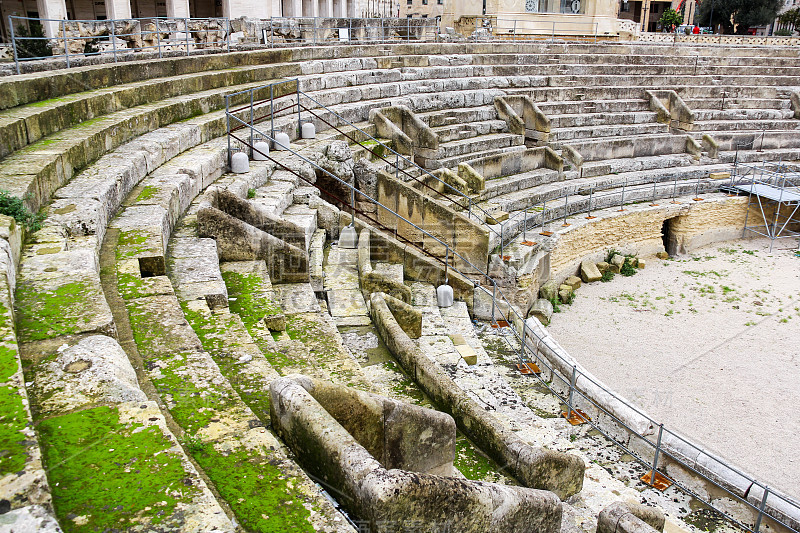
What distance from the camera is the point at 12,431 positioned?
2.83m

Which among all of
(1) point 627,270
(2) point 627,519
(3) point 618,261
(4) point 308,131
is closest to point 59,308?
(2) point 627,519

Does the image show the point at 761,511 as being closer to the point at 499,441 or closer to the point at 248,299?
the point at 499,441

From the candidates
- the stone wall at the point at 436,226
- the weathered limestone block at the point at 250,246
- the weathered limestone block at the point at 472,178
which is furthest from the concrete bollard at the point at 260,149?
the weathered limestone block at the point at 472,178

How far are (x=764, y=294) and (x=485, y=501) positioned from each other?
11.9 m

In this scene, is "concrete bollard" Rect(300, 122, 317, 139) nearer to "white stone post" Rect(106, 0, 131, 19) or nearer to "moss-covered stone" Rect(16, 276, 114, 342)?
"moss-covered stone" Rect(16, 276, 114, 342)

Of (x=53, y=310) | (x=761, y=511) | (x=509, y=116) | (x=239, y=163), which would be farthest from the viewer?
(x=509, y=116)

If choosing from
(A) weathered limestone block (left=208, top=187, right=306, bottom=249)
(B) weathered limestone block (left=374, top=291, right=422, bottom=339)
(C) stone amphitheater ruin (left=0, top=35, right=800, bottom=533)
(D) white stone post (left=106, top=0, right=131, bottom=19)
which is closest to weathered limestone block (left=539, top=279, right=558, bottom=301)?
(C) stone amphitheater ruin (left=0, top=35, right=800, bottom=533)

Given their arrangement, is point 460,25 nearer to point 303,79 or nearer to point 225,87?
point 303,79

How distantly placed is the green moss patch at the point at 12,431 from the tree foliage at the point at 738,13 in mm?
46094

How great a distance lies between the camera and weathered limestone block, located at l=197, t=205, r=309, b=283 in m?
7.11

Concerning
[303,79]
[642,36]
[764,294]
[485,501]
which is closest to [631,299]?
[764,294]

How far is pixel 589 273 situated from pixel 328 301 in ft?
24.6

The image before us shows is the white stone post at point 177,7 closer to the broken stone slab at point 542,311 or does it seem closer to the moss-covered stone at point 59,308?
the broken stone slab at point 542,311

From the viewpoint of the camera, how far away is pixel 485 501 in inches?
145
